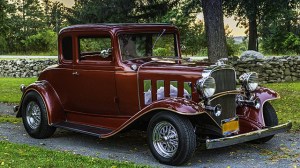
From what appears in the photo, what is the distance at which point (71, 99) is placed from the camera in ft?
25.9

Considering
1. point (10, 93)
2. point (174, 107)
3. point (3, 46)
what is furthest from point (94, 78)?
point (3, 46)

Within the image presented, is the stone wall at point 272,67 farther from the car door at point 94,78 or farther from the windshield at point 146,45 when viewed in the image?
the car door at point 94,78

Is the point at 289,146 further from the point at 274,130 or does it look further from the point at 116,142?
the point at 116,142

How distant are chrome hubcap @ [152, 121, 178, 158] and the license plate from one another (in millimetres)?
763

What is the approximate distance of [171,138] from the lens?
6.23 meters

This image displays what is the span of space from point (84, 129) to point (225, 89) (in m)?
2.29

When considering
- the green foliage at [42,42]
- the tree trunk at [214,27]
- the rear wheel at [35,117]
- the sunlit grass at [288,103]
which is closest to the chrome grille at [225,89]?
the sunlit grass at [288,103]

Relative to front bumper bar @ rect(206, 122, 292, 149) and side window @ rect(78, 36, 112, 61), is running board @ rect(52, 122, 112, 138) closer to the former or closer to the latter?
side window @ rect(78, 36, 112, 61)

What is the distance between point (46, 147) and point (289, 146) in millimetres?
3737

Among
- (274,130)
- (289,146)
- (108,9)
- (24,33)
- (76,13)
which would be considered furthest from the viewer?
(24,33)

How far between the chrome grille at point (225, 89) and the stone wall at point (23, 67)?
54.0ft

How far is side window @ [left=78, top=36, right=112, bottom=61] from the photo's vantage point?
734 cm

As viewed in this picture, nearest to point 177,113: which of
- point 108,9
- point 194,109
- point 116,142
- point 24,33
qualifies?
point 194,109

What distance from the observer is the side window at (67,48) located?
313 inches
